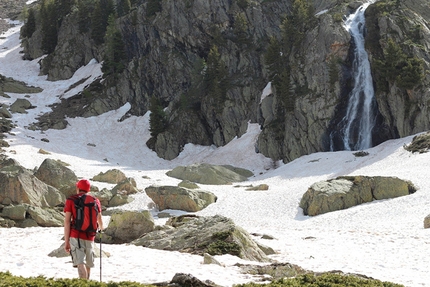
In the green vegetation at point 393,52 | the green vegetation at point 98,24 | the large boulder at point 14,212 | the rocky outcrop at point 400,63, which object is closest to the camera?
the large boulder at point 14,212

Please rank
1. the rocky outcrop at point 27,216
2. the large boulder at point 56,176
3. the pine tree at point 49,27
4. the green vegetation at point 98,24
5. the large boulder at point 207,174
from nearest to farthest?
the rocky outcrop at point 27,216 < the large boulder at point 56,176 < the large boulder at point 207,174 < the green vegetation at point 98,24 < the pine tree at point 49,27

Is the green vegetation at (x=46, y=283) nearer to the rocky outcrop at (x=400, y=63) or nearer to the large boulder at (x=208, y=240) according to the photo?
the large boulder at (x=208, y=240)

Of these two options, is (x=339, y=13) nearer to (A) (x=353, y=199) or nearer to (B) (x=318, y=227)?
(A) (x=353, y=199)

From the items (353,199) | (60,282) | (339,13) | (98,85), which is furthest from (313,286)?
(98,85)

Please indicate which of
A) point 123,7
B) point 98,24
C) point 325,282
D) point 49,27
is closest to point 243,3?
point 123,7

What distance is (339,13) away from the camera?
58.3m

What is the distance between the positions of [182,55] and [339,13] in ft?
78.2

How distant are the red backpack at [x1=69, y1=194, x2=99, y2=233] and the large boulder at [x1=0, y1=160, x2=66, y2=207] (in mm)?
A: 18358

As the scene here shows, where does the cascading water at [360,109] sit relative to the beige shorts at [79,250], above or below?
below

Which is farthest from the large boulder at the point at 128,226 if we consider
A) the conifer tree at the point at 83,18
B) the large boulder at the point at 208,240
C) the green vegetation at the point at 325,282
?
the conifer tree at the point at 83,18

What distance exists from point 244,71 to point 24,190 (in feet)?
140

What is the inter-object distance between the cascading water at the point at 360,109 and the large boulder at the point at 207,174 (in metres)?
11.7

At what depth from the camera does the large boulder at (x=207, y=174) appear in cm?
4619

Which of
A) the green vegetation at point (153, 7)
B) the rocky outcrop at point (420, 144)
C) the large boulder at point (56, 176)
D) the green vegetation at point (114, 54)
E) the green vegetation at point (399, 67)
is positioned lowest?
the rocky outcrop at point (420, 144)
